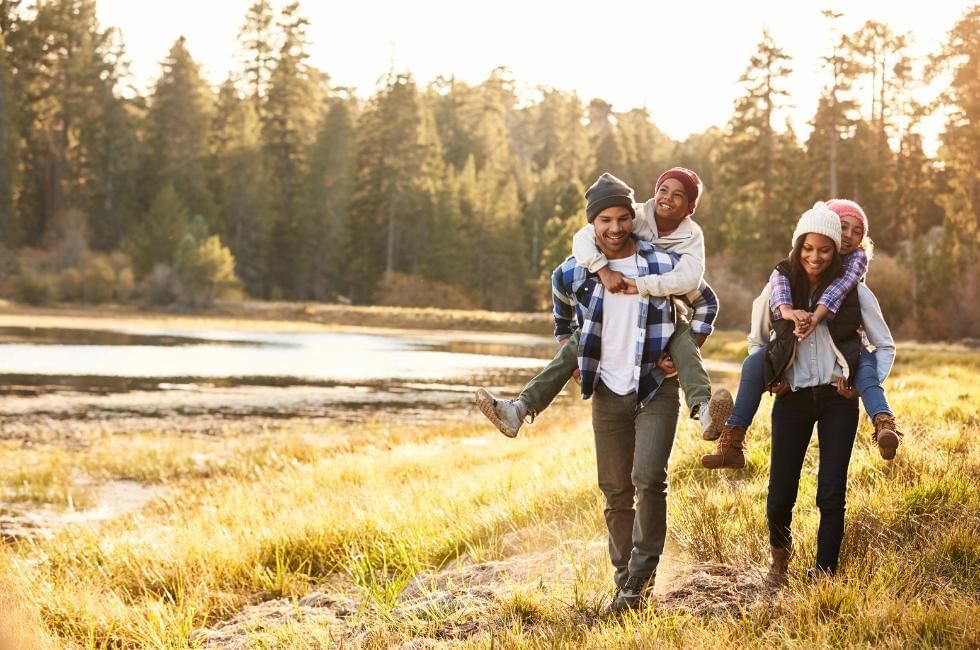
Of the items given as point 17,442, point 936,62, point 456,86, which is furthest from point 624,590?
point 456,86

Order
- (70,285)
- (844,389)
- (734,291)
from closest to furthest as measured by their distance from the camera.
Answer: (844,389) < (734,291) < (70,285)

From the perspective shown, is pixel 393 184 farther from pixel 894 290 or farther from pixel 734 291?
pixel 894 290

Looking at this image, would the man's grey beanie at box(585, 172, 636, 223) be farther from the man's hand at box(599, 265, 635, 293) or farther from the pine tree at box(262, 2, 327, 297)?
the pine tree at box(262, 2, 327, 297)

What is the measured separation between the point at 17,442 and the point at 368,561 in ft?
33.5

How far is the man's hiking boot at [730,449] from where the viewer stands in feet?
13.2

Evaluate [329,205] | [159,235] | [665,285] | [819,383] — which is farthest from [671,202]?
[329,205]

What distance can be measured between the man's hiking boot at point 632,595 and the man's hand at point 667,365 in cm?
90

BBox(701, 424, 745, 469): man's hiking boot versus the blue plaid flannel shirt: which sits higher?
the blue plaid flannel shirt

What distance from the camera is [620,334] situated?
4234 millimetres

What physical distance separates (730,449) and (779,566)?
0.65m

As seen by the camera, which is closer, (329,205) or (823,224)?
(823,224)

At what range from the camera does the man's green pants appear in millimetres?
4016

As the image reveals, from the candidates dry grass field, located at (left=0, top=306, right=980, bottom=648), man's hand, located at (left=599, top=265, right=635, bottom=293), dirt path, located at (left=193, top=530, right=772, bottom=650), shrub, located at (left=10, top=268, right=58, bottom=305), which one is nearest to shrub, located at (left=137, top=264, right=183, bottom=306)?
shrub, located at (left=10, top=268, right=58, bottom=305)

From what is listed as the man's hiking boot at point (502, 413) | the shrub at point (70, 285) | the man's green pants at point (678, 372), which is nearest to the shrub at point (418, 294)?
the shrub at point (70, 285)
